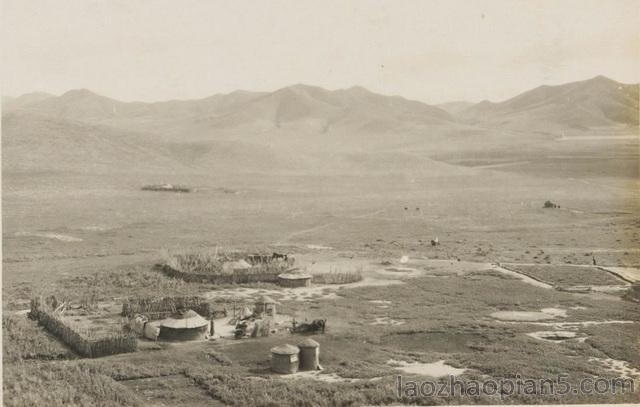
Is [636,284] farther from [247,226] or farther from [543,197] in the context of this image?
[543,197]

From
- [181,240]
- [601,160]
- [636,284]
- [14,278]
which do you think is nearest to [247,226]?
[181,240]

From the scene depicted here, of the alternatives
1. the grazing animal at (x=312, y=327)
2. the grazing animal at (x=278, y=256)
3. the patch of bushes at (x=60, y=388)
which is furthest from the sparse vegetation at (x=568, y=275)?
the patch of bushes at (x=60, y=388)

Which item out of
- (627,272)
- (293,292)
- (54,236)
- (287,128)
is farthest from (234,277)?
(287,128)

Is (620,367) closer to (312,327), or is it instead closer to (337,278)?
(312,327)

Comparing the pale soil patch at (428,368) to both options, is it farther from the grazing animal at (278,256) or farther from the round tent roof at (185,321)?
the grazing animal at (278,256)

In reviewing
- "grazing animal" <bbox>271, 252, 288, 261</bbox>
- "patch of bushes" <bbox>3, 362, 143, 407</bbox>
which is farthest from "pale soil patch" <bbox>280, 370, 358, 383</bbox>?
"grazing animal" <bbox>271, 252, 288, 261</bbox>

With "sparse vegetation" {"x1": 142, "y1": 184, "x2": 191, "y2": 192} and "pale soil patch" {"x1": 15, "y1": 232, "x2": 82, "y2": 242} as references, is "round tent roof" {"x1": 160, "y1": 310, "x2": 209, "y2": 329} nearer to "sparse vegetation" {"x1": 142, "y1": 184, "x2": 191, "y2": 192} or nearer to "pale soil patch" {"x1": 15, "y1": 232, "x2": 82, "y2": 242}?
"pale soil patch" {"x1": 15, "y1": 232, "x2": 82, "y2": 242}
